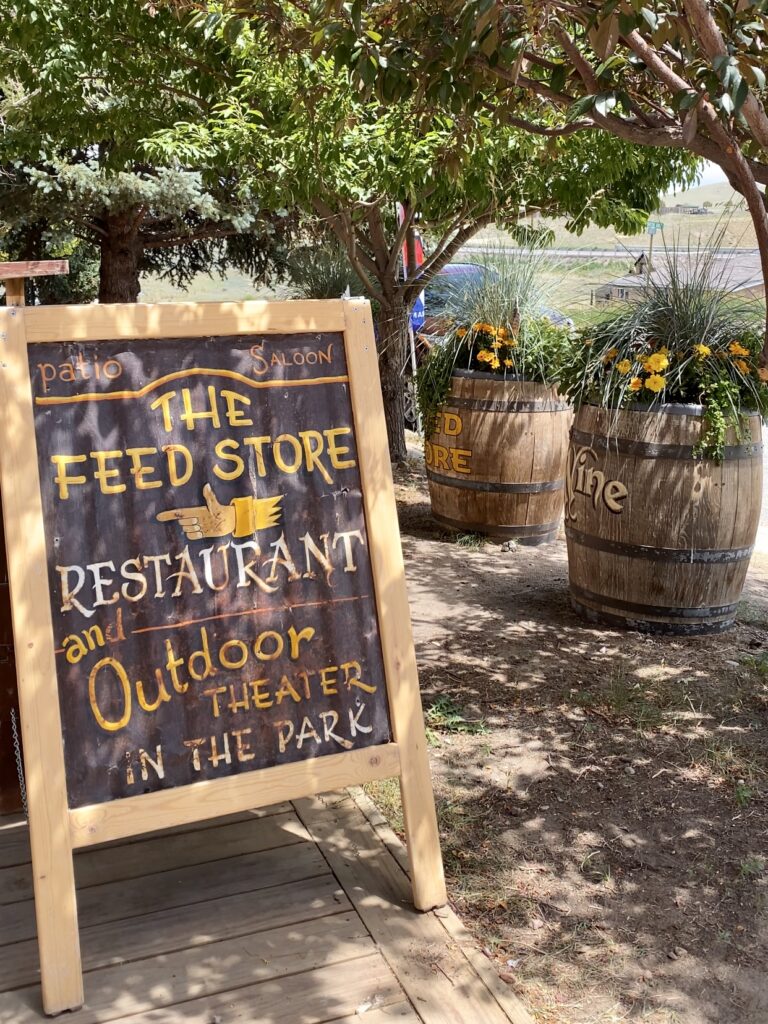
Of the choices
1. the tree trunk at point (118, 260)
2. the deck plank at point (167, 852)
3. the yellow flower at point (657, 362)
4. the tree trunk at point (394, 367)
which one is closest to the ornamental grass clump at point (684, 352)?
the yellow flower at point (657, 362)

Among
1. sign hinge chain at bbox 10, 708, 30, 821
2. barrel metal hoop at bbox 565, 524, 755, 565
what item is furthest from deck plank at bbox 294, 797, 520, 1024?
barrel metal hoop at bbox 565, 524, 755, 565

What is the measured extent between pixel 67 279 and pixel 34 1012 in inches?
550

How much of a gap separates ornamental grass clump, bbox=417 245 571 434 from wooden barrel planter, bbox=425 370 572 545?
112 mm

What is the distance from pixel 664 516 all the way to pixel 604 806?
1694mm

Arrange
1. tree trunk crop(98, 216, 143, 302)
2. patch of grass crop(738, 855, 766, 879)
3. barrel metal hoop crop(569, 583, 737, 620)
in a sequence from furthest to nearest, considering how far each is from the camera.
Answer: tree trunk crop(98, 216, 143, 302) → barrel metal hoop crop(569, 583, 737, 620) → patch of grass crop(738, 855, 766, 879)

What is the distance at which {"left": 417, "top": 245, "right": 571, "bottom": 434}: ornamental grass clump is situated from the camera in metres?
6.29

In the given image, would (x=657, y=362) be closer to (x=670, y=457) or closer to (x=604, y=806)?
(x=670, y=457)

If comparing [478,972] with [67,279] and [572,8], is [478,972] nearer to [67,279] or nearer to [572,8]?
[572,8]

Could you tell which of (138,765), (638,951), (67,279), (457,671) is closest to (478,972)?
(638,951)

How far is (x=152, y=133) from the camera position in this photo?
24.2 ft

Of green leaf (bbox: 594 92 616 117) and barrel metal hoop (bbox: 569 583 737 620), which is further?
barrel metal hoop (bbox: 569 583 737 620)

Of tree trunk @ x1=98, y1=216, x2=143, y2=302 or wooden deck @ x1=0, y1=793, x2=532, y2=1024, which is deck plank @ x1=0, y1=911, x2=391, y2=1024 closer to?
wooden deck @ x1=0, y1=793, x2=532, y2=1024

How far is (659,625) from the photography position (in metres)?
4.64

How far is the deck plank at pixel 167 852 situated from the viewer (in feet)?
8.97
